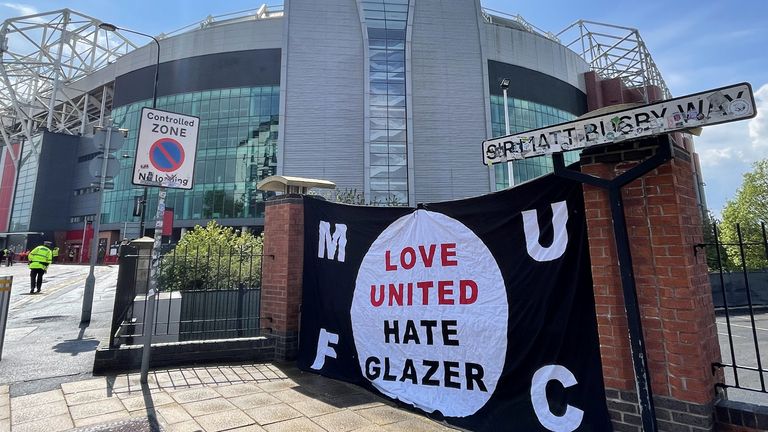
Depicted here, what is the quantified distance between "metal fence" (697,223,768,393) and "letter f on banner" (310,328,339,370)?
4149mm

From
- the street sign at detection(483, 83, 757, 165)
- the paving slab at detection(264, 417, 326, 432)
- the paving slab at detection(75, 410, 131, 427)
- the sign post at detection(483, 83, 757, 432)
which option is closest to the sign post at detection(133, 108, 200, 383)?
the paving slab at detection(75, 410, 131, 427)

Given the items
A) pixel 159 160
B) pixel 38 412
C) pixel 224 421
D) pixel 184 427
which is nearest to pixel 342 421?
pixel 224 421

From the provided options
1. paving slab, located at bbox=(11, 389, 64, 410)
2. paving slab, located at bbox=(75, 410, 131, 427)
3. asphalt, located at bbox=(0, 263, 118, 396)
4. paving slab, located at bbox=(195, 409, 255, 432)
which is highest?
asphalt, located at bbox=(0, 263, 118, 396)

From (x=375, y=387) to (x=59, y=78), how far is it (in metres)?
67.8

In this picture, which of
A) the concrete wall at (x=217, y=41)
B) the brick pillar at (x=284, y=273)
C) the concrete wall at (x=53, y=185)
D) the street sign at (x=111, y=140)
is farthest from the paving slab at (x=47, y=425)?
the concrete wall at (x=53, y=185)

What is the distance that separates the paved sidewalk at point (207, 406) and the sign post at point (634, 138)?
2.04 metres

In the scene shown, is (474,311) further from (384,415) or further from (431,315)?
(384,415)

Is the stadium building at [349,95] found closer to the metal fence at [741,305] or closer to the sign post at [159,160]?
the metal fence at [741,305]

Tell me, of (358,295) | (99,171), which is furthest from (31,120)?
(358,295)

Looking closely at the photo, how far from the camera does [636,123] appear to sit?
8.46 ft

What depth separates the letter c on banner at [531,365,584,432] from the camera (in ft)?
10.3

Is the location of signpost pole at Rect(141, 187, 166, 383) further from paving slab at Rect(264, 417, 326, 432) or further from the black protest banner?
paving slab at Rect(264, 417, 326, 432)

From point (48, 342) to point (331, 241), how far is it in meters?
6.22

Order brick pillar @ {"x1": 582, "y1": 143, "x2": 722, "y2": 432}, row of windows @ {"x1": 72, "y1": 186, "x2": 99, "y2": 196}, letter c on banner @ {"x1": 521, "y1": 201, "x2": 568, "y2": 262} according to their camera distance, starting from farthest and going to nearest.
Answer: row of windows @ {"x1": 72, "y1": 186, "x2": 99, "y2": 196}, letter c on banner @ {"x1": 521, "y1": 201, "x2": 568, "y2": 262}, brick pillar @ {"x1": 582, "y1": 143, "x2": 722, "y2": 432}
